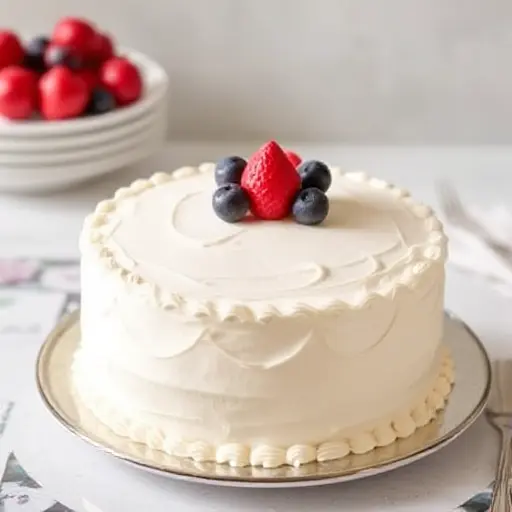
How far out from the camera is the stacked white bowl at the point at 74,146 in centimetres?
146

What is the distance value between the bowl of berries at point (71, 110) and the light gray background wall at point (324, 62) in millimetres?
185

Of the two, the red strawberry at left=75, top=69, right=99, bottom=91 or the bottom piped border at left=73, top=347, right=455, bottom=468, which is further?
the red strawberry at left=75, top=69, right=99, bottom=91

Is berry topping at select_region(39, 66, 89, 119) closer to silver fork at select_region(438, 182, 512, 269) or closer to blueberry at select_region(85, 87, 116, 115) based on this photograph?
blueberry at select_region(85, 87, 116, 115)

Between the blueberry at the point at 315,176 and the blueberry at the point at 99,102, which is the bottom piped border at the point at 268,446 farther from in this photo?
the blueberry at the point at 99,102

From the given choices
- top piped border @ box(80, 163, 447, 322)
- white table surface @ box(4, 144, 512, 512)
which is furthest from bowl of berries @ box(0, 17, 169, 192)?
top piped border @ box(80, 163, 447, 322)

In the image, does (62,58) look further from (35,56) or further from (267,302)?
(267,302)

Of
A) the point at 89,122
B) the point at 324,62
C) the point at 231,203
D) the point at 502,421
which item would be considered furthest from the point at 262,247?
the point at 324,62

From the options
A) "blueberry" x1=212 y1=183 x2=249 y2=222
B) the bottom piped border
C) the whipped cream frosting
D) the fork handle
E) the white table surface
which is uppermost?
"blueberry" x1=212 y1=183 x2=249 y2=222

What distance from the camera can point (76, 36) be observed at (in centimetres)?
156

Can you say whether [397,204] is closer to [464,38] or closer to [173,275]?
[173,275]

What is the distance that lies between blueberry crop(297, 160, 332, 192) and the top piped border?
10cm

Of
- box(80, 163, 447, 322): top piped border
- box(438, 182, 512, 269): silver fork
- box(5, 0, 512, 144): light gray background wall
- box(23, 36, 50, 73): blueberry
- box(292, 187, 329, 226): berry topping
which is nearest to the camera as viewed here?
box(80, 163, 447, 322): top piped border

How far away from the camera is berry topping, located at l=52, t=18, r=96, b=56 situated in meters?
1.56

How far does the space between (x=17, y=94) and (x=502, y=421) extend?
0.77 meters
